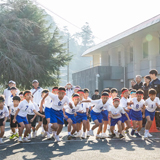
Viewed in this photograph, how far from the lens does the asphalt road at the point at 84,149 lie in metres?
6.91

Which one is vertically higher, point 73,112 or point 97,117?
point 73,112

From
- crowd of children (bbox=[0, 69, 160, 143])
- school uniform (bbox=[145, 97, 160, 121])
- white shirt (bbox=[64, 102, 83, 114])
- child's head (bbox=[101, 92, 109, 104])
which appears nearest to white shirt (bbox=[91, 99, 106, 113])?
crowd of children (bbox=[0, 69, 160, 143])

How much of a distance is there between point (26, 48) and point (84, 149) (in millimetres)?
18304

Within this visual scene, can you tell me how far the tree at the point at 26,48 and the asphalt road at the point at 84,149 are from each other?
1248 centimetres

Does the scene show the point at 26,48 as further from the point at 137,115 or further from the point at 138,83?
the point at 137,115

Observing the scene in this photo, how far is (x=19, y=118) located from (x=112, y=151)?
3.20 m

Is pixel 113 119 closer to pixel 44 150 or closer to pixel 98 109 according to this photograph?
pixel 98 109

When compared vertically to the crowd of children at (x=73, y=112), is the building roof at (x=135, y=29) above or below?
above

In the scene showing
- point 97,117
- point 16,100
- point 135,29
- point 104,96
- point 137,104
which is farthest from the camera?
point 135,29

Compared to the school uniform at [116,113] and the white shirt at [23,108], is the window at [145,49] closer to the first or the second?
the school uniform at [116,113]

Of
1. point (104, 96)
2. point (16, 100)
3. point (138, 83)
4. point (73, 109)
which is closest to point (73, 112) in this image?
point (73, 109)

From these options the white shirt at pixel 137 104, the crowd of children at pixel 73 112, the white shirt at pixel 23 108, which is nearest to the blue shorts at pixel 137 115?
the crowd of children at pixel 73 112

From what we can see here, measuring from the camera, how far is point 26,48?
2508 cm

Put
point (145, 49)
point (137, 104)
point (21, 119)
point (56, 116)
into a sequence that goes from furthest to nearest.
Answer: point (145, 49) → point (137, 104) → point (56, 116) → point (21, 119)
